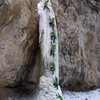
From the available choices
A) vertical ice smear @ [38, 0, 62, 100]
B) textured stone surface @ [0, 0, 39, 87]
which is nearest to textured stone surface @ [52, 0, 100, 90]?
vertical ice smear @ [38, 0, 62, 100]

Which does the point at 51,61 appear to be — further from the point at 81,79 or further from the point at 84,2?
the point at 84,2

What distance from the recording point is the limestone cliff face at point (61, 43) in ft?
10.2

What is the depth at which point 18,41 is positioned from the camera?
3213 mm

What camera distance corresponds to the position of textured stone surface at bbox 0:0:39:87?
3047mm

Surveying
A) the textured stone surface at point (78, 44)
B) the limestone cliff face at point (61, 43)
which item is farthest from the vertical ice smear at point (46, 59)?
the textured stone surface at point (78, 44)

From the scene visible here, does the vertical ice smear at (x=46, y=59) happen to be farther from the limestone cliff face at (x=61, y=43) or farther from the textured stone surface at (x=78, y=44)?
the textured stone surface at (x=78, y=44)

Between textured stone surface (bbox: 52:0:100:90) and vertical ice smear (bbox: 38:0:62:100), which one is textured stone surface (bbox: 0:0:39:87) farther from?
textured stone surface (bbox: 52:0:100:90)

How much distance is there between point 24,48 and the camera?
10.9ft

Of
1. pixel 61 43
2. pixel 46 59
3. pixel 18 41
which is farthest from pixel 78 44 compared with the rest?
pixel 18 41

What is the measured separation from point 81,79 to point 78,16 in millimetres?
1370

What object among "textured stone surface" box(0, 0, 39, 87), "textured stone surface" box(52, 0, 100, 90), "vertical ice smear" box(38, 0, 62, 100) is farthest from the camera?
"textured stone surface" box(52, 0, 100, 90)

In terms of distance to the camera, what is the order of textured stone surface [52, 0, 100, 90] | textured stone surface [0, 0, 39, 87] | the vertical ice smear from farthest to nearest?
1. textured stone surface [52, 0, 100, 90]
2. the vertical ice smear
3. textured stone surface [0, 0, 39, 87]

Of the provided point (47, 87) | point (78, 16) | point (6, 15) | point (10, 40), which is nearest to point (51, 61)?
point (47, 87)

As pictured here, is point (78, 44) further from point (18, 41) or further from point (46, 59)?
point (18, 41)
